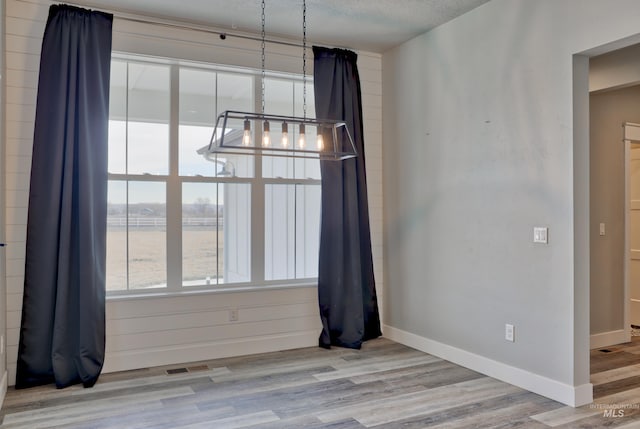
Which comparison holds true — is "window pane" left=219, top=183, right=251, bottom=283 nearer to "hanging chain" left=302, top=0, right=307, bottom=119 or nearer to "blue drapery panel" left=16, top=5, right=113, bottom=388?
"hanging chain" left=302, top=0, right=307, bottom=119

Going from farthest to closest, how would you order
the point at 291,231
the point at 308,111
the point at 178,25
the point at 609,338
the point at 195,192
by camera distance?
the point at 308,111
the point at 291,231
the point at 609,338
the point at 195,192
the point at 178,25

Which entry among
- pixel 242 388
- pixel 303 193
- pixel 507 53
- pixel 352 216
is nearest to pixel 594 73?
pixel 507 53

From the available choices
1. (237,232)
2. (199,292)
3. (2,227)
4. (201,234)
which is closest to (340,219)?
(237,232)

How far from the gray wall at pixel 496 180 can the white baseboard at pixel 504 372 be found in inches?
1.8

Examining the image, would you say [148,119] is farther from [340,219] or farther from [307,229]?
[340,219]

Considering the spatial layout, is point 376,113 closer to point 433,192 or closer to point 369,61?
point 369,61

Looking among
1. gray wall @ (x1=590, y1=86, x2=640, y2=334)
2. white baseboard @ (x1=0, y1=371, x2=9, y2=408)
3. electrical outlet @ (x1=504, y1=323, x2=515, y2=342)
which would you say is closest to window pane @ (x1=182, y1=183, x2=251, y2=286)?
white baseboard @ (x1=0, y1=371, x2=9, y2=408)

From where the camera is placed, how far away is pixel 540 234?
3.57m

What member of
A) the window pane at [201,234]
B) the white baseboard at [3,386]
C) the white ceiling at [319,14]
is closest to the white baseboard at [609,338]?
the white ceiling at [319,14]

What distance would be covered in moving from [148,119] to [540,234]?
3.27 metres

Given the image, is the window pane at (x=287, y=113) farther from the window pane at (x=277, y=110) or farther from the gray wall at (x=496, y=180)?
the gray wall at (x=496, y=180)

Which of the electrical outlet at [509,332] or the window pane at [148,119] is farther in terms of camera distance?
the window pane at [148,119]

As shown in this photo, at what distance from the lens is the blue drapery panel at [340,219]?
480cm

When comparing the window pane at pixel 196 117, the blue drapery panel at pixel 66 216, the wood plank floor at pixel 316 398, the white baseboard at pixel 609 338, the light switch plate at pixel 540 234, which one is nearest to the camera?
the wood plank floor at pixel 316 398
